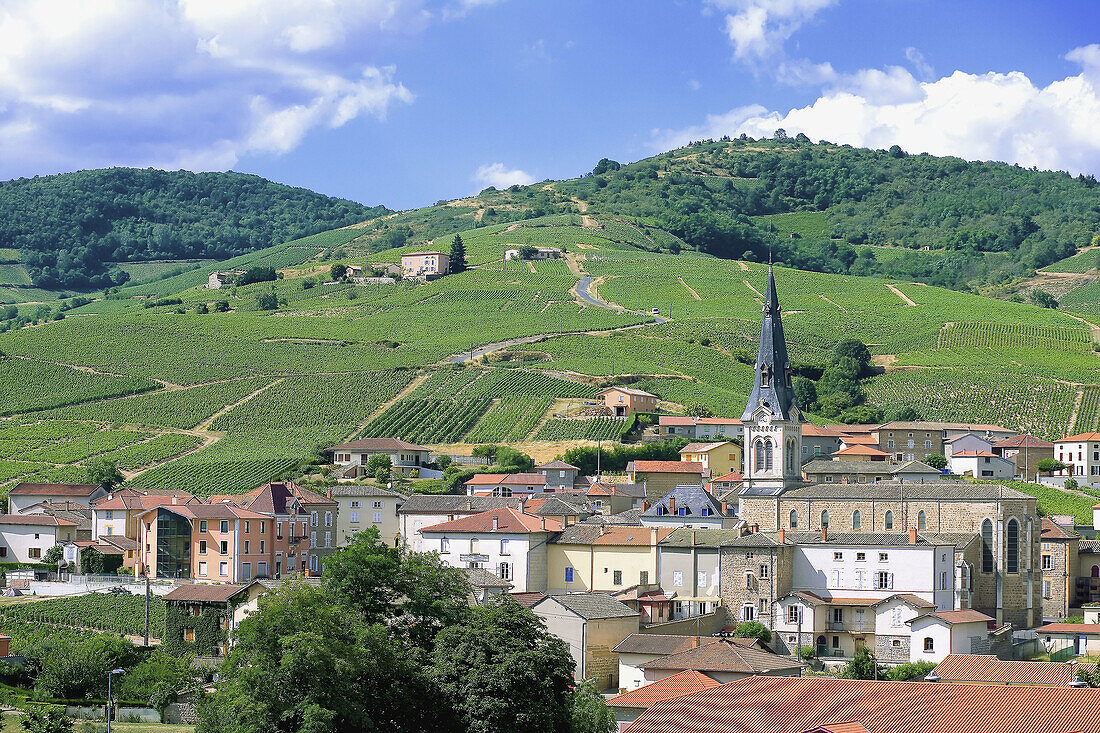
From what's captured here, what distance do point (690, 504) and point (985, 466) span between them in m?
29.1

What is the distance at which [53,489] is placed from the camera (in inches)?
3797

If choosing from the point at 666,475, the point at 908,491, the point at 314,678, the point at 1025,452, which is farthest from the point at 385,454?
the point at 314,678

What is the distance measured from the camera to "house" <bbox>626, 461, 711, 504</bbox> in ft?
332

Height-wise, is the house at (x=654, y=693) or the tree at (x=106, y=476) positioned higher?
the tree at (x=106, y=476)

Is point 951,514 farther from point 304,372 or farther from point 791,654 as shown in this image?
point 304,372

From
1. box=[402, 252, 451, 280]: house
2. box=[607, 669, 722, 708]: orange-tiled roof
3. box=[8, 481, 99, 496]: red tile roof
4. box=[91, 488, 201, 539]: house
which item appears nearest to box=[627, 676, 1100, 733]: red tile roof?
box=[607, 669, 722, 708]: orange-tiled roof

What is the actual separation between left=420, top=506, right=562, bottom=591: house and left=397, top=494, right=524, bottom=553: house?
507cm

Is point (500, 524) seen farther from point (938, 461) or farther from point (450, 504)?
point (938, 461)

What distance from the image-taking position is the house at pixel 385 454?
105688mm

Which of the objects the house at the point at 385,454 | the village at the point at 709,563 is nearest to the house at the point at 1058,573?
the village at the point at 709,563

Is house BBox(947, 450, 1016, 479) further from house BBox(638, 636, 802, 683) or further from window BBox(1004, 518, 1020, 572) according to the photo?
house BBox(638, 636, 802, 683)

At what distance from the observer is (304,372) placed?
13638 centimetres

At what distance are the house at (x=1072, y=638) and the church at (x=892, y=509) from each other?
3427mm

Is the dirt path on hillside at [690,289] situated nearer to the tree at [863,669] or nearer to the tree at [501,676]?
→ the tree at [863,669]
